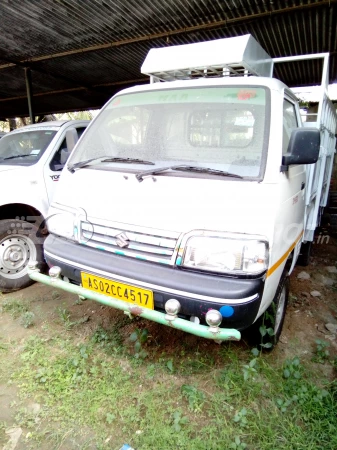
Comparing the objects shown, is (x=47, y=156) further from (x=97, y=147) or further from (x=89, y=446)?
(x=89, y=446)

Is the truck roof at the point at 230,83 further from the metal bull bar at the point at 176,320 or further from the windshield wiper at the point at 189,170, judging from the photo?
the metal bull bar at the point at 176,320

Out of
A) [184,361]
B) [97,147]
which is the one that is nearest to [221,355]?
[184,361]

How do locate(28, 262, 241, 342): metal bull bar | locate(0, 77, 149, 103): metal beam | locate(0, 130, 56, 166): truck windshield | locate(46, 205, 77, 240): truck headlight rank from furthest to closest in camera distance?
1. locate(0, 77, 149, 103): metal beam
2. locate(0, 130, 56, 166): truck windshield
3. locate(46, 205, 77, 240): truck headlight
4. locate(28, 262, 241, 342): metal bull bar

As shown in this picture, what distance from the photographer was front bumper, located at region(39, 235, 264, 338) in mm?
1813

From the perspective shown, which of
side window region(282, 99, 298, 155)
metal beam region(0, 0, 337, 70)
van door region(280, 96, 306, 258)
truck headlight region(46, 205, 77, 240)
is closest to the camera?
van door region(280, 96, 306, 258)

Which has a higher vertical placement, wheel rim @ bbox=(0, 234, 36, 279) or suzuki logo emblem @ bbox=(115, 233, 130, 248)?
suzuki logo emblem @ bbox=(115, 233, 130, 248)

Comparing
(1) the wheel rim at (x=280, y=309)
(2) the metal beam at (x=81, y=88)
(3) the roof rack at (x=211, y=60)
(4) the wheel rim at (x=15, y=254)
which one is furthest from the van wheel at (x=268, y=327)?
(2) the metal beam at (x=81, y=88)

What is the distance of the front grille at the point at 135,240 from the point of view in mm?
1983

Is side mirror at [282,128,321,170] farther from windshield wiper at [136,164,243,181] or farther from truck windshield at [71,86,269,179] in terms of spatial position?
windshield wiper at [136,164,243,181]

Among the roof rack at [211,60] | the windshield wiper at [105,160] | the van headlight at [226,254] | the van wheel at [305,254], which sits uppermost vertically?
the roof rack at [211,60]

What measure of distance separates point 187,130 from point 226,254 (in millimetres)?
1232

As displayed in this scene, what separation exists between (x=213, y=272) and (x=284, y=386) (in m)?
1.04

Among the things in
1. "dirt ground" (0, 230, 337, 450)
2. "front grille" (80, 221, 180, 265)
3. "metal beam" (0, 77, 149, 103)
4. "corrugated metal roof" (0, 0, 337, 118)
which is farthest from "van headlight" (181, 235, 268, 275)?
"metal beam" (0, 77, 149, 103)

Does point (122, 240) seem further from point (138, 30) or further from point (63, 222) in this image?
point (138, 30)
